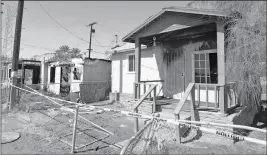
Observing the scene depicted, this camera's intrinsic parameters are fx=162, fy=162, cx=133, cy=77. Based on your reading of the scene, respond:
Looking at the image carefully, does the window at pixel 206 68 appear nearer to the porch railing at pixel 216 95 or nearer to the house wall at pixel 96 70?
the porch railing at pixel 216 95

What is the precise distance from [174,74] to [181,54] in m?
1.12

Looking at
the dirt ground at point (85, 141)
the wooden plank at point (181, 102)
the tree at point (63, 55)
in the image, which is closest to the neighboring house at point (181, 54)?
the wooden plank at point (181, 102)

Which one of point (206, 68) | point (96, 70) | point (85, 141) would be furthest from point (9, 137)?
point (96, 70)

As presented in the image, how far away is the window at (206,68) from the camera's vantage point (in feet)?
24.9

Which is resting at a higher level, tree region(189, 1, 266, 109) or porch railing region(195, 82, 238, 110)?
tree region(189, 1, 266, 109)

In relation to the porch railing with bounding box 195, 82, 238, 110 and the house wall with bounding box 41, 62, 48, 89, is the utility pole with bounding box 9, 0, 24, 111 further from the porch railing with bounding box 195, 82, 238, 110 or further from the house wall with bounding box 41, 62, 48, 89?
the house wall with bounding box 41, 62, 48, 89

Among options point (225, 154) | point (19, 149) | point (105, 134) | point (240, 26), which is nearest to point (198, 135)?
point (225, 154)

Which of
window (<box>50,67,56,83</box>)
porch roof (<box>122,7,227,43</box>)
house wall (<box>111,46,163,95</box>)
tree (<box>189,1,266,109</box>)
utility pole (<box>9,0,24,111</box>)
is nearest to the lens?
tree (<box>189,1,266,109</box>)

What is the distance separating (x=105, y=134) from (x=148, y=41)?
5.89 meters

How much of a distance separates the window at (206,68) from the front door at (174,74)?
2.42 ft

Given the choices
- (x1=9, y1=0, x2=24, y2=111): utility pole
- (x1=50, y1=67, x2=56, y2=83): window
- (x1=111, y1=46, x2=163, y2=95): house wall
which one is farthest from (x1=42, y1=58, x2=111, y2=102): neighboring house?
(x1=9, y1=0, x2=24, y2=111): utility pole

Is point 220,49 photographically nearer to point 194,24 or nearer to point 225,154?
point 194,24

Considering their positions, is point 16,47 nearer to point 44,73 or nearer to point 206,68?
point 206,68

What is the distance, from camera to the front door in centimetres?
848
